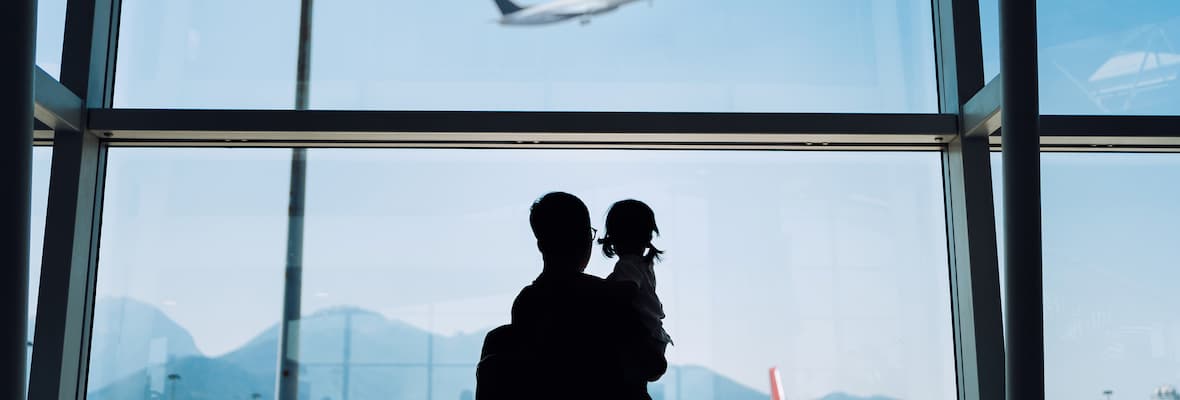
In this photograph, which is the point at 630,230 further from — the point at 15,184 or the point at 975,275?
the point at 975,275

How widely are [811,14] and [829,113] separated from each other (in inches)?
21.3

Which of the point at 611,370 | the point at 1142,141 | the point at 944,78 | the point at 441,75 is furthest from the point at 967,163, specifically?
the point at 611,370

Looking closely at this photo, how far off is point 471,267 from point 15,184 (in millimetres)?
1777

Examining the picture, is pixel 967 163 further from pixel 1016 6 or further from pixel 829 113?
pixel 1016 6

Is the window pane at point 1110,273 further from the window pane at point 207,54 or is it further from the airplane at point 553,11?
the window pane at point 207,54

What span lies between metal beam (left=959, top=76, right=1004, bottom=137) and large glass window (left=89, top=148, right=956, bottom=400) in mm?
294

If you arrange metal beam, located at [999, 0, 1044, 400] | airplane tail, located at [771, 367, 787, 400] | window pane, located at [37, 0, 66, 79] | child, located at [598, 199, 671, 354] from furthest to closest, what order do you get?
airplane tail, located at [771, 367, 787, 400] → window pane, located at [37, 0, 66, 79] → metal beam, located at [999, 0, 1044, 400] → child, located at [598, 199, 671, 354]

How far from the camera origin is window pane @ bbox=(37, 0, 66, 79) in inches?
157

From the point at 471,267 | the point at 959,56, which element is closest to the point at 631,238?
the point at 471,267

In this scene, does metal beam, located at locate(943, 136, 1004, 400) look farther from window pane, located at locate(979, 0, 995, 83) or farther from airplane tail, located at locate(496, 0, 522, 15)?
airplane tail, located at locate(496, 0, 522, 15)

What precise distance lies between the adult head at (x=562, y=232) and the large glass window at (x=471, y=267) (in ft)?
8.46

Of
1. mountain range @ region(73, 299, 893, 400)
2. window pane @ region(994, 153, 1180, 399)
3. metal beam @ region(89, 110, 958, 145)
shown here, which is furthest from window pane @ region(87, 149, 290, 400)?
window pane @ region(994, 153, 1180, 399)

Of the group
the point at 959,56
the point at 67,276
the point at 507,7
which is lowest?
the point at 67,276

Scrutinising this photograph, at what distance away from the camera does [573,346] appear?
145 cm
